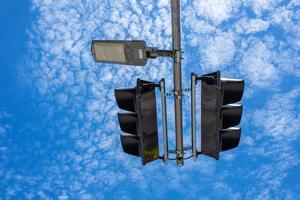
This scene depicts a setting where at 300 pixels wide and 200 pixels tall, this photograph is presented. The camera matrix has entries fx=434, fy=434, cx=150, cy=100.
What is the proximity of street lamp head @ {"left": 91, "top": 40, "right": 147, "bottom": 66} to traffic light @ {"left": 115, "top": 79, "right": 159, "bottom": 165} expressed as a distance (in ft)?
1.40

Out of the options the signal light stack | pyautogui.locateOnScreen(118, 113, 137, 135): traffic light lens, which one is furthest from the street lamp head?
pyautogui.locateOnScreen(118, 113, 137, 135): traffic light lens

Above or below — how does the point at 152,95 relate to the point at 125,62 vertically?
below

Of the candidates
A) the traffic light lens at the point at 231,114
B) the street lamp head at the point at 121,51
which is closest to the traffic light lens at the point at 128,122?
the street lamp head at the point at 121,51

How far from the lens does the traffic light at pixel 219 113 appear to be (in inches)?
244

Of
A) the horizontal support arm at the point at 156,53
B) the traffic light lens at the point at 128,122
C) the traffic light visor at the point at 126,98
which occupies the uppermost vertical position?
the horizontal support arm at the point at 156,53

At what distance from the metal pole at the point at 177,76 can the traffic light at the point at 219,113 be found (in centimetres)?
34

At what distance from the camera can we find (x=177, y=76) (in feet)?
20.6

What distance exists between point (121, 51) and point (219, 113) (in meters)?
1.67

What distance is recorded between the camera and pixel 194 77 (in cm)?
635

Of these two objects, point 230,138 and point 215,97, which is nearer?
point 215,97

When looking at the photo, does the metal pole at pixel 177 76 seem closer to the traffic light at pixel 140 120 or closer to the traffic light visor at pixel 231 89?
the traffic light at pixel 140 120

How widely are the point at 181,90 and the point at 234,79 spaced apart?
0.79 m

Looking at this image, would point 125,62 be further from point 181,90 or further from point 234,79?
point 234,79

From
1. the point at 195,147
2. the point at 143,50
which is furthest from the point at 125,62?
the point at 195,147
